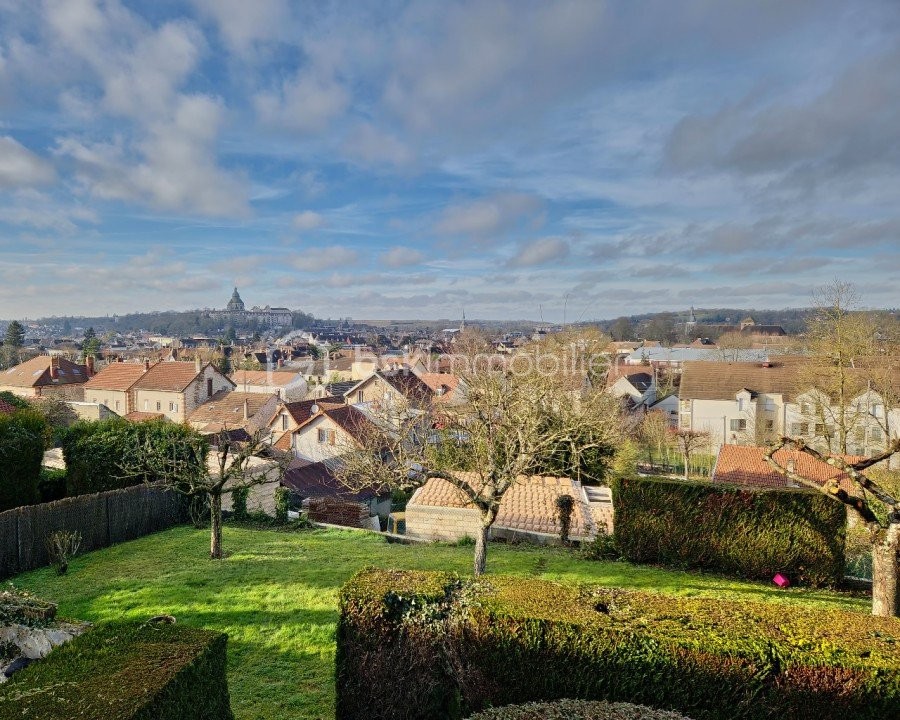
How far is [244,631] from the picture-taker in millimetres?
7062

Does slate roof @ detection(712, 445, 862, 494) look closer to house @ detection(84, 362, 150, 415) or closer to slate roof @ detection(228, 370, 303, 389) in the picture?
house @ detection(84, 362, 150, 415)

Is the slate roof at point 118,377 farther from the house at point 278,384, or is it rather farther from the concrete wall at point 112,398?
the house at point 278,384

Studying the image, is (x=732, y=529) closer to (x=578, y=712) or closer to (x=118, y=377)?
(x=578, y=712)

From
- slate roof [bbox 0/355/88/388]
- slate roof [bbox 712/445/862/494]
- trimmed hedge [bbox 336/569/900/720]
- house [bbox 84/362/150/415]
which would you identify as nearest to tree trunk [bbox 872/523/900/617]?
trimmed hedge [bbox 336/569/900/720]

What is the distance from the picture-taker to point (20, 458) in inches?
507

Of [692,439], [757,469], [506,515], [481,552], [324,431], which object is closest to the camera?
[481,552]

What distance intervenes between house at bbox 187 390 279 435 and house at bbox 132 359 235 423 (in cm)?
134

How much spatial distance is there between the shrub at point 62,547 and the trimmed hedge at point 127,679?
770 cm

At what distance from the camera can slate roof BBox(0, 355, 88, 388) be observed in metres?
49.2

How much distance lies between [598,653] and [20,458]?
1443 cm

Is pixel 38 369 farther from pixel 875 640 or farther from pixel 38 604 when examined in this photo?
pixel 875 640

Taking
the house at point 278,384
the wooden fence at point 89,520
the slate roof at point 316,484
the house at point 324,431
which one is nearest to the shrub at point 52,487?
the wooden fence at point 89,520

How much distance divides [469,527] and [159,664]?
11834 millimetres

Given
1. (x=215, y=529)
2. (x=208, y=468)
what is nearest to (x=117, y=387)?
(x=208, y=468)
